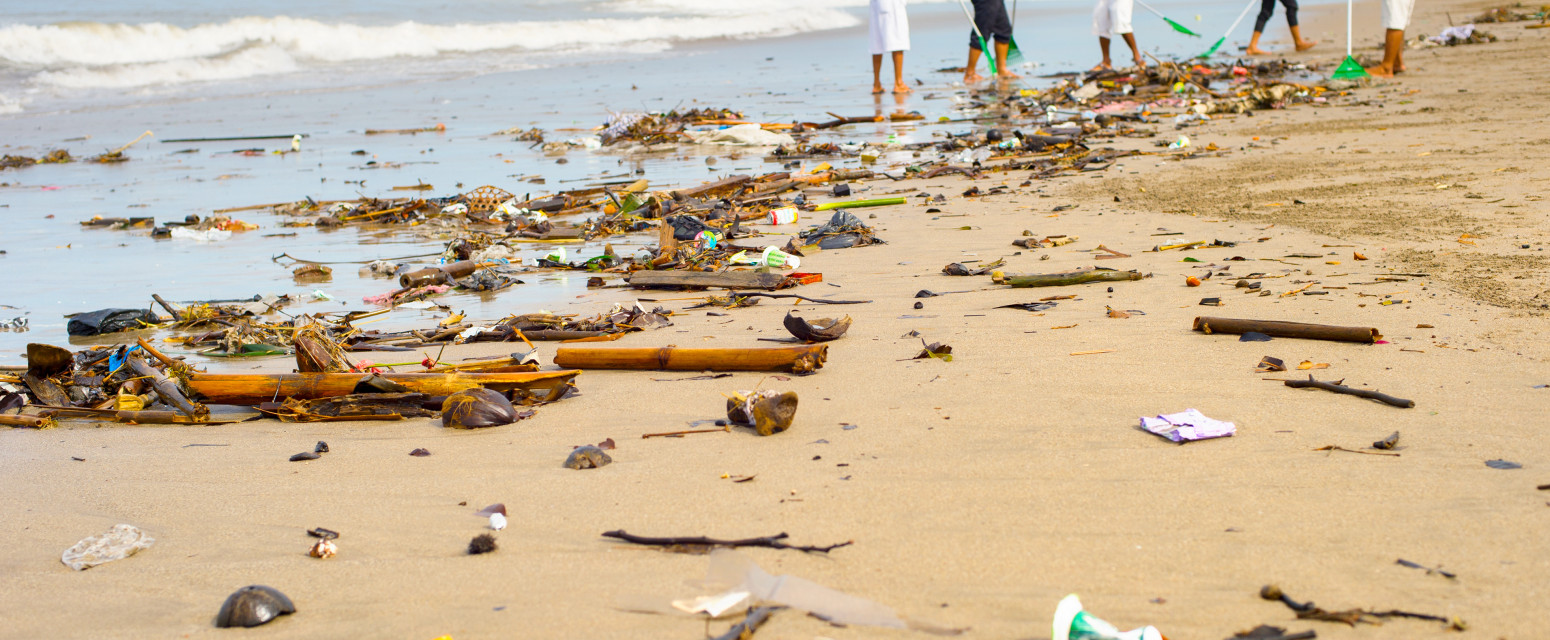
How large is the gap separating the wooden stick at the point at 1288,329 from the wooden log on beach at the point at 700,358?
4.60 ft

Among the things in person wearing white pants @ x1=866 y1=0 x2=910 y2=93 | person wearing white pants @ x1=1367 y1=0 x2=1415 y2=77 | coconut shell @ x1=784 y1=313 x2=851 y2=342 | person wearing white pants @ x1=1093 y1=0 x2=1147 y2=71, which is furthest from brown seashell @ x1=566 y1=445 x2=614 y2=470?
person wearing white pants @ x1=1093 y1=0 x2=1147 y2=71

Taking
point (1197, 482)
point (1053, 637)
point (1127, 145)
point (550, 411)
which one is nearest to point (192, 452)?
point (550, 411)

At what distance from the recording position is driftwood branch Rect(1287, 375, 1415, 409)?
9.62 ft

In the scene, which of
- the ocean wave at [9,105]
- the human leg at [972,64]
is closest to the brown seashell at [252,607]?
the human leg at [972,64]

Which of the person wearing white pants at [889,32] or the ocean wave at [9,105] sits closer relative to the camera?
the person wearing white pants at [889,32]

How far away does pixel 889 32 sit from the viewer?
48.6 ft

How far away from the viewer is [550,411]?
349 centimetres

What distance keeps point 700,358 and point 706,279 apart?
5.05 feet

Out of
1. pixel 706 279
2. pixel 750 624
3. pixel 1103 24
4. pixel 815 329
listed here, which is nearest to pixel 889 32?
pixel 1103 24

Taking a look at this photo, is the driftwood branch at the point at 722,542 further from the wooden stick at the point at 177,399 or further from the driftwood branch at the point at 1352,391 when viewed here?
the wooden stick at the point at 177,399

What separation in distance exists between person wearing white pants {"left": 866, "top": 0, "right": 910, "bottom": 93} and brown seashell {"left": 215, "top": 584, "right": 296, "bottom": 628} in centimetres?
1342

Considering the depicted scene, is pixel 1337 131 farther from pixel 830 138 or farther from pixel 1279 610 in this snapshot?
pixel 1279 610

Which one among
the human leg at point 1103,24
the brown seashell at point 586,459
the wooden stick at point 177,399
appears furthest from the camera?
the human leg at point 1103,24

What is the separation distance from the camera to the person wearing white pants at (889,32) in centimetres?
1466
